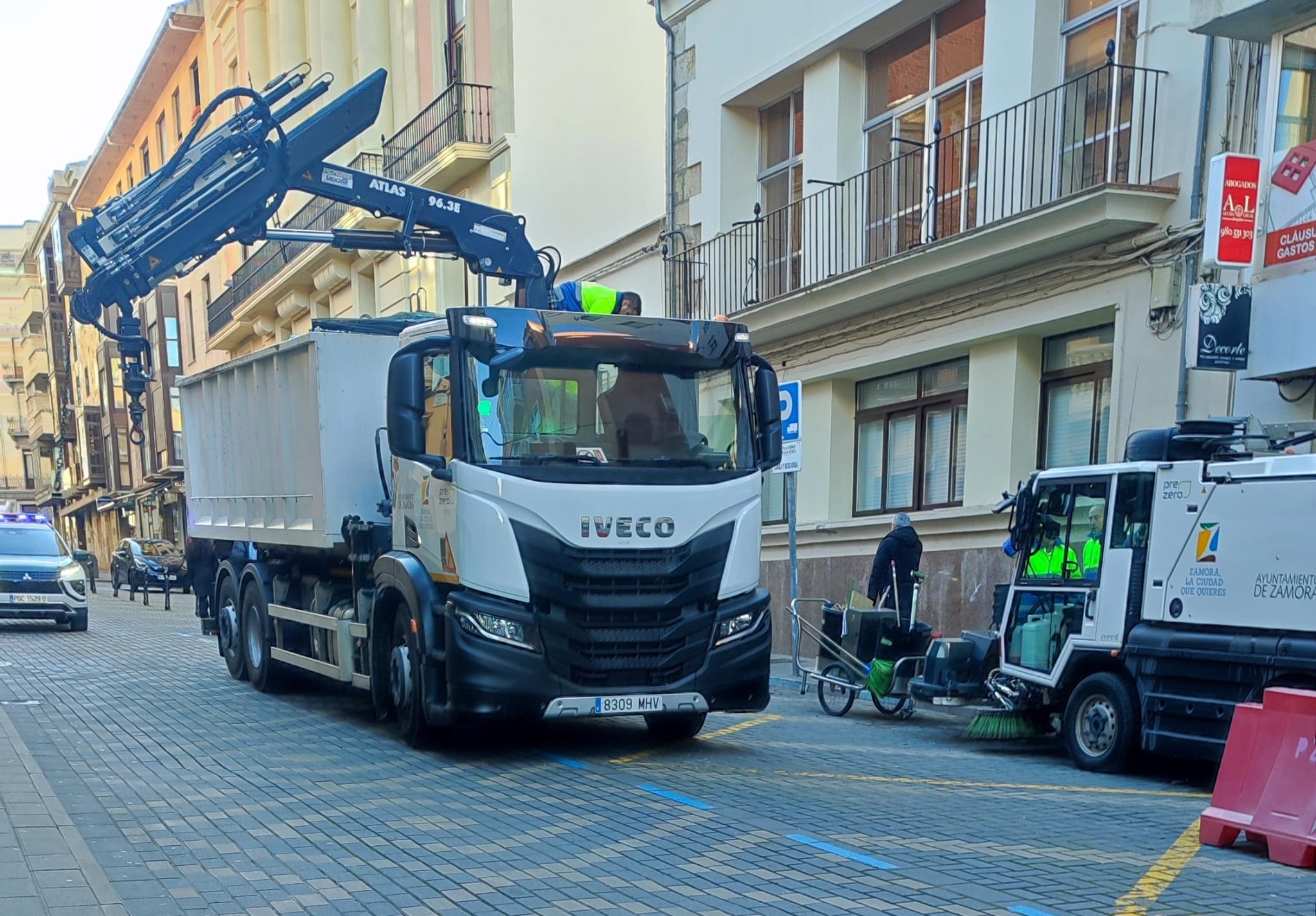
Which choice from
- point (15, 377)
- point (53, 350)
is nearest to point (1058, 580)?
point (53, 350)

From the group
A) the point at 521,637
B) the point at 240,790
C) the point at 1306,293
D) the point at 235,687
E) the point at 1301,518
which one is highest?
the point at 1306,293

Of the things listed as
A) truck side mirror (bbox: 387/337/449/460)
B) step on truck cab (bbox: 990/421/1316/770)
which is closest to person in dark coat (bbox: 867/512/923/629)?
step on truck cab (bbox: 990/421/1316/770)

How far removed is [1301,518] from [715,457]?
3.72 m

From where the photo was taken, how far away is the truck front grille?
26.3 ft

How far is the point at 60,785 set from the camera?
7.34m

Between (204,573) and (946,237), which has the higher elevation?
(946,237)

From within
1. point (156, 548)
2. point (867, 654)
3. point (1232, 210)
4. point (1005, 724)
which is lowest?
point (156, 548)

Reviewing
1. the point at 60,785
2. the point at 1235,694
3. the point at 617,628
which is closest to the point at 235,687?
the point at 60,785

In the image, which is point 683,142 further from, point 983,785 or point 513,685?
point 983,785

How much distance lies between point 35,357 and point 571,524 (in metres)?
76.5

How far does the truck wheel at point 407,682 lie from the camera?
856cm

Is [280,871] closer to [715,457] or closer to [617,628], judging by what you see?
[617,628]

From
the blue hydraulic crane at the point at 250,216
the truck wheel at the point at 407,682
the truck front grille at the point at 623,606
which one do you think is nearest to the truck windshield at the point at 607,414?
the truck front grille at the point at 623,606

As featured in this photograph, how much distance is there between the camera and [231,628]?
12.8 m
